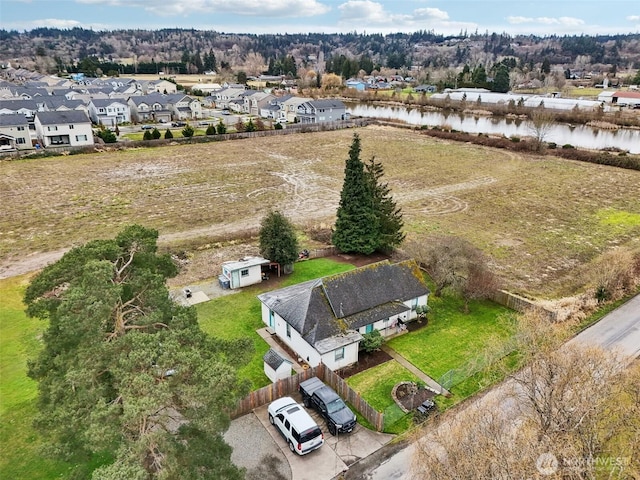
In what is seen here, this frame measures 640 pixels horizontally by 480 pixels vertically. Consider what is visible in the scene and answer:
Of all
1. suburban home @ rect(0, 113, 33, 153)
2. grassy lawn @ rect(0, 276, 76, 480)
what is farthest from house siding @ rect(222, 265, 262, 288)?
suburban home @ rect(0, 113, 33, 153)

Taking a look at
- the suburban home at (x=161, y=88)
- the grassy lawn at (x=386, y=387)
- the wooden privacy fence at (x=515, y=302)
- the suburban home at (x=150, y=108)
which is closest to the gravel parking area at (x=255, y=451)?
the grassy lawn at (x=386, y=387)

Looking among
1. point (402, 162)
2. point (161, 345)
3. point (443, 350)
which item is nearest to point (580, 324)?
point (443, 350)

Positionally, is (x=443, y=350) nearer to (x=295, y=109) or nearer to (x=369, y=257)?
(x=369, y=257)

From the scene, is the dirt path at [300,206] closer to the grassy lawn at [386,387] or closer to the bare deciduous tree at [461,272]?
the bare deciduous tree at [461,272]

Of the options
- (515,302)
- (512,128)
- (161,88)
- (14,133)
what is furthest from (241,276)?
(161,88)

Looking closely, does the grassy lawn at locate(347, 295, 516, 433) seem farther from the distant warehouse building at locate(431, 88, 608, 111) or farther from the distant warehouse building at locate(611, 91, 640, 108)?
the distant warehouse building at locate(611, 91, 640, 108)
